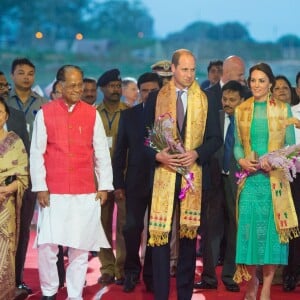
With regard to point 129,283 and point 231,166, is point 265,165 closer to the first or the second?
point 231,166

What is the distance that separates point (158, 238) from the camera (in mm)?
6969

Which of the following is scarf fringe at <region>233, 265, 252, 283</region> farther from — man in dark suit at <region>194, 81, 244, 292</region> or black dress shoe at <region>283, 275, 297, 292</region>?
A: black dress shoe at <region>283, 275, 297, 292</region>

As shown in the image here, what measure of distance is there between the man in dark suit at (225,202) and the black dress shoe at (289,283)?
0.39 meters

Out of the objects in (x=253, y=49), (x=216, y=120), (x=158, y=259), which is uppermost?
(x=253, y=49)

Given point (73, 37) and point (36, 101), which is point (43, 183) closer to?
point (36, 101)

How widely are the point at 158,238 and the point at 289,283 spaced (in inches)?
62.2

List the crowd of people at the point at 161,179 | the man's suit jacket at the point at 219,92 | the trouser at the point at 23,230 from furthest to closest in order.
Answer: the man's suit jacket at the point at 219,92
the trouser at the point at 23,230
the crowd of people at the point at 161,179

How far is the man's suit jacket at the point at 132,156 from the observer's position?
318 inches

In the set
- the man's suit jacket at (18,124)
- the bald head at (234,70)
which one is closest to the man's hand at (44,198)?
the man's suit jacket at (18,124)

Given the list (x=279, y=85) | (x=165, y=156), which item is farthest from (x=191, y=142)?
(x=279, y=85)

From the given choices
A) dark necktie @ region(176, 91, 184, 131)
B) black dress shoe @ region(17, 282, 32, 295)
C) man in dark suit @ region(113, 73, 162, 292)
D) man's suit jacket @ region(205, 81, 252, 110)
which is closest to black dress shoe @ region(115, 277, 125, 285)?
man in dark suit @ region(113, 73, 162, 292)

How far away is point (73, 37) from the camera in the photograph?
13.7 meters

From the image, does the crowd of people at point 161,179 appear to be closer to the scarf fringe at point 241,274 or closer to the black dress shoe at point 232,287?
the scarf fringe at point 241,274

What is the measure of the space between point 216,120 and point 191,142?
0.29m
